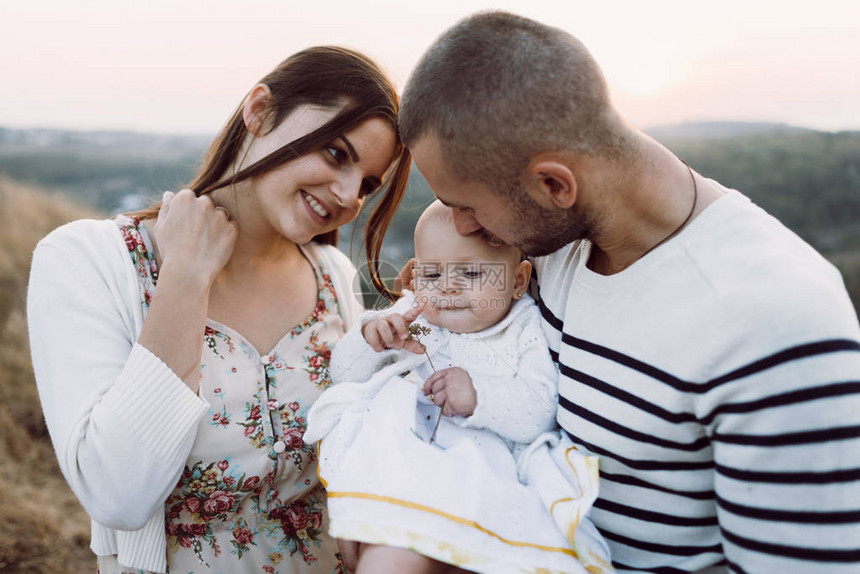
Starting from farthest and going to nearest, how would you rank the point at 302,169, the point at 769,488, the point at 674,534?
the point at 302,169 < the point at 674,534 < the point at 769,488

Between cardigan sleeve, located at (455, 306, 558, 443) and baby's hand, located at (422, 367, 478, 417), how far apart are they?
2cm

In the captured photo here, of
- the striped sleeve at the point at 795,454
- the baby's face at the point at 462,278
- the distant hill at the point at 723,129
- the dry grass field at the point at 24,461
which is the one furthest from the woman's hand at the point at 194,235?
the distant hill at the point at 723,129

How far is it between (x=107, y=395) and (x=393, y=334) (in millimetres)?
732

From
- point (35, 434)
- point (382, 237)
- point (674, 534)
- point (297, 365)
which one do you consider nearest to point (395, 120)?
point (382, 237)

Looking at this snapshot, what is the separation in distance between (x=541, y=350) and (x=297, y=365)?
761 mm

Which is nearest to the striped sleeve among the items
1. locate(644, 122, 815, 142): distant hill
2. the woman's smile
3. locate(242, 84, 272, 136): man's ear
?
the woman's smile

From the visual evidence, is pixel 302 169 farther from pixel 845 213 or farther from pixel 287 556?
pixel 845 213

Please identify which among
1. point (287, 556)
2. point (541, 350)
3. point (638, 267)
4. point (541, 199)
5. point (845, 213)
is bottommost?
point (287, 556)

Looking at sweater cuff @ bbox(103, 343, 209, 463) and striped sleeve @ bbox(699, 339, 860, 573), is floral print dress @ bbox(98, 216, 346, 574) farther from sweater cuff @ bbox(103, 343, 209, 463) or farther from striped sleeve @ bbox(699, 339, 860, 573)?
striped sleeve @ bbox(699, 339, 860, 573)

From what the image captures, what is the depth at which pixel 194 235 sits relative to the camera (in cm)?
174

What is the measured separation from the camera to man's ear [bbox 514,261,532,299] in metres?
1.84

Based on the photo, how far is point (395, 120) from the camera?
1.89m

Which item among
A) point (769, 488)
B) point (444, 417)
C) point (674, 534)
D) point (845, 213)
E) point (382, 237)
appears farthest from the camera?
point (845, 213)

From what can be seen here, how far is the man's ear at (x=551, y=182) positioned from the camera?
140 cm
